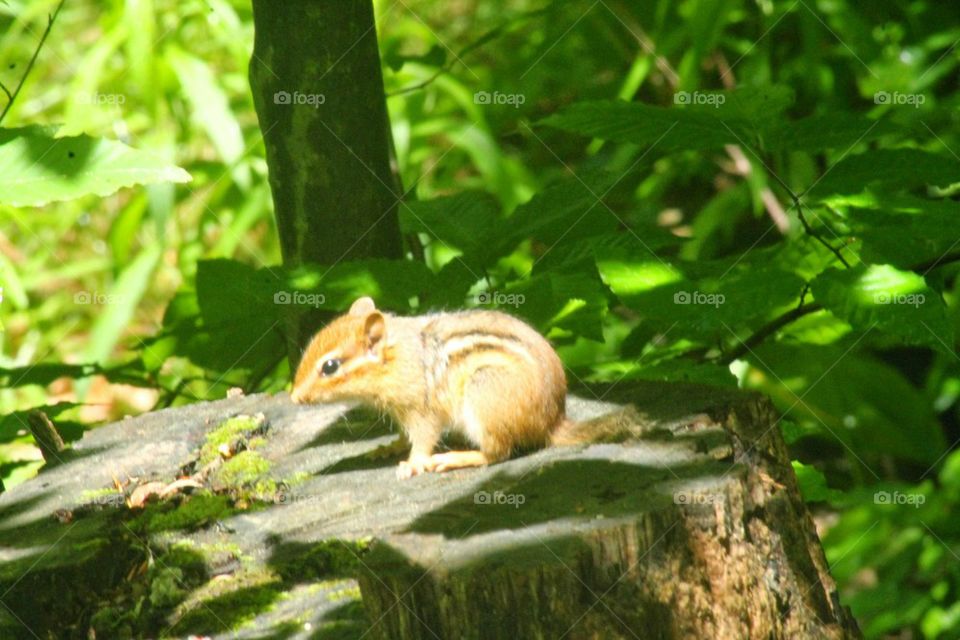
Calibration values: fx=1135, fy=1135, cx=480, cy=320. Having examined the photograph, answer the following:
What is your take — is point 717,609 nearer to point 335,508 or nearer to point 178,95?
point 335,508

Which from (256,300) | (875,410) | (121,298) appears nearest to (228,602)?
(256,300)

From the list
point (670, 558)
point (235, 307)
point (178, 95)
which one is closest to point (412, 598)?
point (670, 558)

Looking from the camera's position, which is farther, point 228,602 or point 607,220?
point 607,220

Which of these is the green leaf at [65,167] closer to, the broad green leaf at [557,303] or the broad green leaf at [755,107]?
the broad green leaf at [557,303]

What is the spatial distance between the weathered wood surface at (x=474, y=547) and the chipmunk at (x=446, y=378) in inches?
3.5

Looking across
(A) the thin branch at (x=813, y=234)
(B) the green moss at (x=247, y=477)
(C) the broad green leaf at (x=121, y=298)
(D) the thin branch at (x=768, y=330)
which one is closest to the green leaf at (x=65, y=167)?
(B) the green moss at (x=247, y=477)

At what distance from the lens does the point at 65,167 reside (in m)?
2.37

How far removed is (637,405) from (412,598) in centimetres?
97

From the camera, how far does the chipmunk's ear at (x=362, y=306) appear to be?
3.04m

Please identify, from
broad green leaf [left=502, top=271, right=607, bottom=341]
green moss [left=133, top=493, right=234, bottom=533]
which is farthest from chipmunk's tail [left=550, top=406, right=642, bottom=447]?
green moss [left=133, top=493, right=234, bottom=533]

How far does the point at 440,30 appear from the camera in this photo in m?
6.96

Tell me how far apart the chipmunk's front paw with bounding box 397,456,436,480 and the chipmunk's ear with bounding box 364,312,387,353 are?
36 cm

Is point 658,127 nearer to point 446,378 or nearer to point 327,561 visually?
point 446,378

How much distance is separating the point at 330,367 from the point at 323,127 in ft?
2.73
